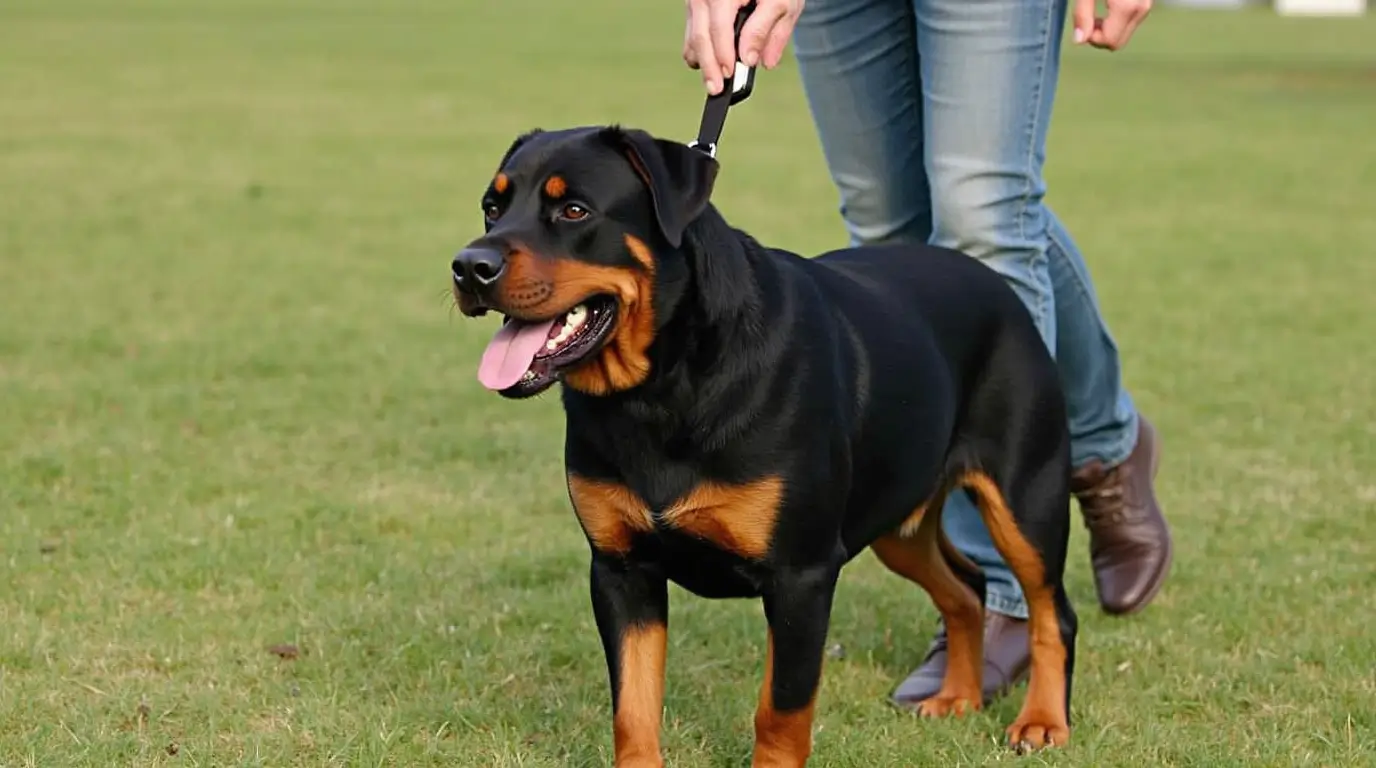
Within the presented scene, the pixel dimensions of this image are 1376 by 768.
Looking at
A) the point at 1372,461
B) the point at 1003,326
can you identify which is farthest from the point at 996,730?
the point at 1372,461

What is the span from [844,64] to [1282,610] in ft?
6.89

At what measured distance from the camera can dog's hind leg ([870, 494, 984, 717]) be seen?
16.3ft

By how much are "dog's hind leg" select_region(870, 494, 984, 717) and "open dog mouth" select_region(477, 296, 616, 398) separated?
56.1 inches

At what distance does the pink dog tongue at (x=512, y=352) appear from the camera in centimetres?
376

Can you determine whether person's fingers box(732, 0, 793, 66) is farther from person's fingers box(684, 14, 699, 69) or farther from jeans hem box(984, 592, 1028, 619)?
jeans hem box(984, 592, 1028, 619)

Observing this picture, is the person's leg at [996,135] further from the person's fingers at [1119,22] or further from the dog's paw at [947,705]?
the dog's paw at [947,705]

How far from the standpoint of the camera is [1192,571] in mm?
6156

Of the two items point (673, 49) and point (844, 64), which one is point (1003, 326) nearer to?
point (844, 64)

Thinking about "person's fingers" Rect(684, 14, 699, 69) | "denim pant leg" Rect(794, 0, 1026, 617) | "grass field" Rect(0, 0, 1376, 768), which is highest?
"person's fingers" Rect(684, 14, 699, 69)

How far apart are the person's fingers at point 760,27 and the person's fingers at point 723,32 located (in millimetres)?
31

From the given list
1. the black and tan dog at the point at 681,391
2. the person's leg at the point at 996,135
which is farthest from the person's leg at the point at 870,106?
the black and tan dog at the point at 681,391

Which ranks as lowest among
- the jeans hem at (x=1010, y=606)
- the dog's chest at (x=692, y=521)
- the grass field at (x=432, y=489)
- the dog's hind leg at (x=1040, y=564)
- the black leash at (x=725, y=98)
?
the grass field at (x=432, y=489)

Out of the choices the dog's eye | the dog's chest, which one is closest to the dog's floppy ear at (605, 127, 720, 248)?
the dog's eye

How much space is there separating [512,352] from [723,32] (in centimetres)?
108
